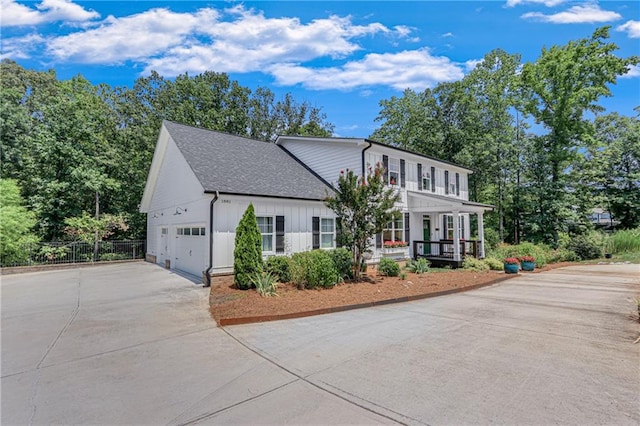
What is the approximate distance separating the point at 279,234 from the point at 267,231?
1.78 ft

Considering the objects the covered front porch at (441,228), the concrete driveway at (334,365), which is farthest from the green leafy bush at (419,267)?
the concrete driveway at (334,365)

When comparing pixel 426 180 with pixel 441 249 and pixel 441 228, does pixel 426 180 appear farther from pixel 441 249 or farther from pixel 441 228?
pixel 441 249

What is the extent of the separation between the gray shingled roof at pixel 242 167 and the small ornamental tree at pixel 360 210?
121 centimetres

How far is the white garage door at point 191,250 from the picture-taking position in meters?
12.5

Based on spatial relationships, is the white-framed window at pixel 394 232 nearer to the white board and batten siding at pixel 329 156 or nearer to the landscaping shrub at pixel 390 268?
the white board and batten siding at pixel 329 156

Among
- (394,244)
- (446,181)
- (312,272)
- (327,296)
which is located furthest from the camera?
(446,181)

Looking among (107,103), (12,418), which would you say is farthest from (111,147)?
(12,418)

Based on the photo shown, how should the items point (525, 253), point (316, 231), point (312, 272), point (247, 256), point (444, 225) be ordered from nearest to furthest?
point (312, 272), point (247, 256), point (316, 231), point (525, 253), point (444, 225)

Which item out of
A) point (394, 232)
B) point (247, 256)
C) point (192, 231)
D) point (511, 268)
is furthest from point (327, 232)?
point (511, 268)

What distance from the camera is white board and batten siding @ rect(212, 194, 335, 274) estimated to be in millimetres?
11281

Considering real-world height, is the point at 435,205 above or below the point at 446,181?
below

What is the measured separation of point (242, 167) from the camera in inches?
564

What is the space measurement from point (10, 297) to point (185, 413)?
11.1 meters

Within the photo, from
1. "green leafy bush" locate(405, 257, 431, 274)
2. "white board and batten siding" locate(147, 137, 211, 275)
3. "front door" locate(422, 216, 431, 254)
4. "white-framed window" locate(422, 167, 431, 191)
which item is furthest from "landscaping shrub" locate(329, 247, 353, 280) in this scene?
"white-framed window" locate(422, 167, 431, 191)
